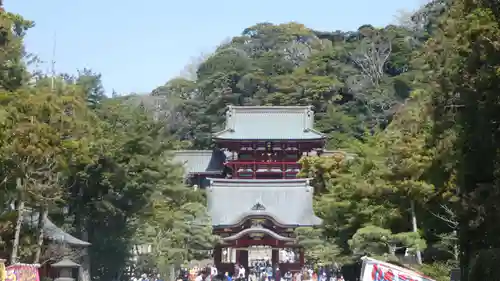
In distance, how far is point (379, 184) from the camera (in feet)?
75.2

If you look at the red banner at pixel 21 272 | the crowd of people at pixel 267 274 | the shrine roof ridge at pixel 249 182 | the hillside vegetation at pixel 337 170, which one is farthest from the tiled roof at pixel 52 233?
the shrine roof ridge at pixel 249 182

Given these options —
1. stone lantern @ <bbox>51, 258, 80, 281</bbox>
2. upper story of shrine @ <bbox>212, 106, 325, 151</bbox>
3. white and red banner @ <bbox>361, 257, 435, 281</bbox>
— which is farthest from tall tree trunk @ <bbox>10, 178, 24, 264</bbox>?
upper story of shrine @ <bbox>212, 106, 325, 151</bbox>

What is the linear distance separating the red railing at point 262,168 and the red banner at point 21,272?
122 ft

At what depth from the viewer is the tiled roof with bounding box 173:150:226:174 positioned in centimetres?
6075

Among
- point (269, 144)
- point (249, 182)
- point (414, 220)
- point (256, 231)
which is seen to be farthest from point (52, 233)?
point (269, 144)

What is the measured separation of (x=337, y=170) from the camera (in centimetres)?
4322

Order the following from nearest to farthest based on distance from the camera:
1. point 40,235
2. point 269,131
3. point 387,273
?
1. point 387,273
2. point 40,235
3. point 269,131

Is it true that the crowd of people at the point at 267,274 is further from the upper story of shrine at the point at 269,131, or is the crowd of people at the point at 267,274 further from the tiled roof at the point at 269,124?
the tiled roof at the point at 269,124

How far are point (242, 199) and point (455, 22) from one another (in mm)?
35585

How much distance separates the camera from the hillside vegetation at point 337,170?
48.2 feet

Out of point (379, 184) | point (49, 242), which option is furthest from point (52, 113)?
point (379, 184)

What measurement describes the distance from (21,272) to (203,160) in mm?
44178

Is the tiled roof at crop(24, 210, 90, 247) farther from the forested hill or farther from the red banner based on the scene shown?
the forested hill

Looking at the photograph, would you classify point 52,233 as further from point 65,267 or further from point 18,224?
point 18,224
